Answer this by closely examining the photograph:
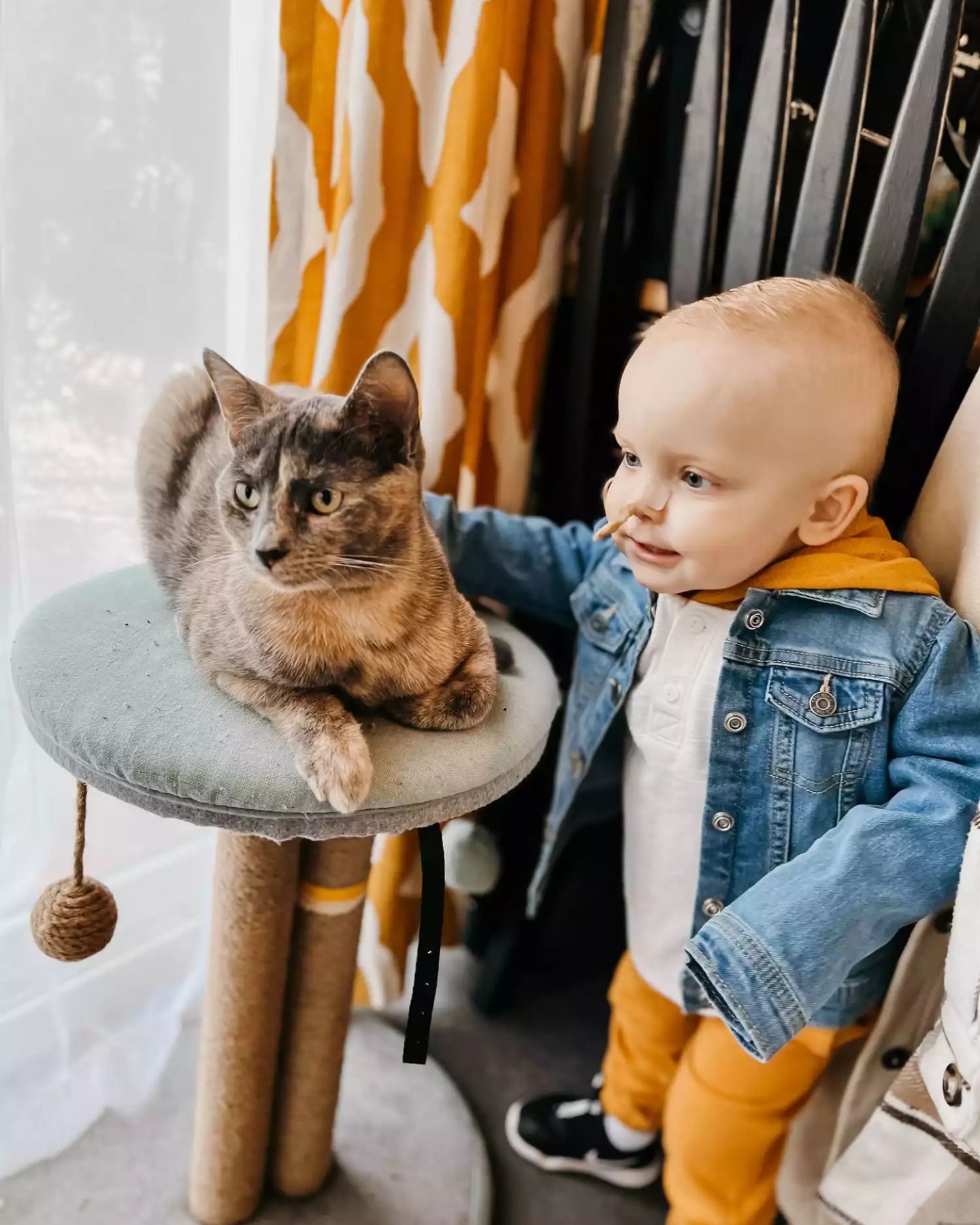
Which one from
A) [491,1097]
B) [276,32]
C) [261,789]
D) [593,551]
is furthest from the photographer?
[491,1097]

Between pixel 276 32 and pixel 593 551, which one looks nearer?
pixel 276 32

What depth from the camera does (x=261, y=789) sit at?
67cm

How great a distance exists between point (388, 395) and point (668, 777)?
19.9 inches

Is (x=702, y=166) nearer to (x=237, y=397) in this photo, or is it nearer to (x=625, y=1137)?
(x=237, y=397)

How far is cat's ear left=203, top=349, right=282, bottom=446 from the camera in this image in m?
0.69

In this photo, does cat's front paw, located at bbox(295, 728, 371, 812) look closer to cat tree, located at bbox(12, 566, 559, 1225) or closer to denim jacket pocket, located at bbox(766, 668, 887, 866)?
cat tree, located at bbox(12, 566, 559, 1225)

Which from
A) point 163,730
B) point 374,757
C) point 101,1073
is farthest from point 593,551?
point 101,1073

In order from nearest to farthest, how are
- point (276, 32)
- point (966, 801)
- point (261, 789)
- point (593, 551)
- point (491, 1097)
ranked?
point (261, 789), point (966, 801), point (276, 32), point (593, 551), point (491, 1097)

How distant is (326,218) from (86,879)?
74cm

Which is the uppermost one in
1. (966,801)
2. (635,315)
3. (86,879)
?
(635,315)

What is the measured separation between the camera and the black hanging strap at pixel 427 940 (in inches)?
32.1

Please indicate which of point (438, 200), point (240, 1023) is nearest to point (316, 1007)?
point (240, 1023)

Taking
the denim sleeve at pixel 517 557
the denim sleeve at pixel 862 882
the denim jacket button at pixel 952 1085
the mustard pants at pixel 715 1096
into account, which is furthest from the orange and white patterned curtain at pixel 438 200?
the denim jacket button at pixel 952 1085

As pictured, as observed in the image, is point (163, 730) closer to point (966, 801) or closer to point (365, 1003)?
point (966, 801)
